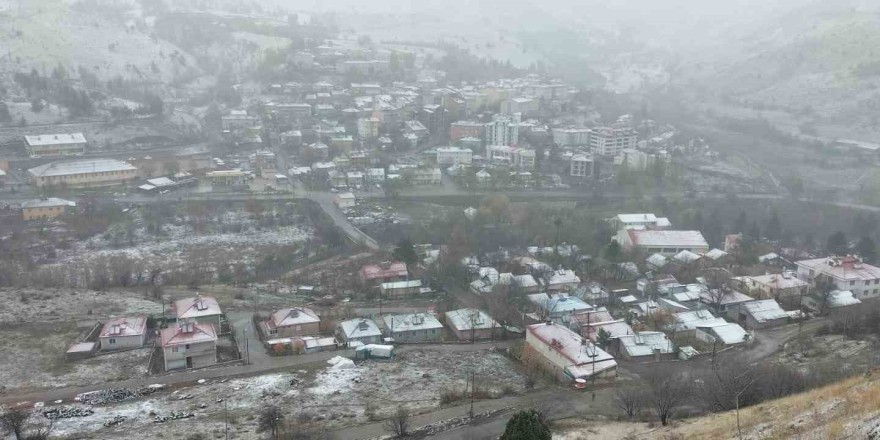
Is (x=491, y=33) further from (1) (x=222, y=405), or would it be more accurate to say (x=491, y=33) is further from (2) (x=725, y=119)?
(1) (x=222, y=405)

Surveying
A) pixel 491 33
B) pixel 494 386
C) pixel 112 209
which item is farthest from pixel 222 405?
pixel 491 33

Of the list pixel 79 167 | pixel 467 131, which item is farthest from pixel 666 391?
pixel 467 131

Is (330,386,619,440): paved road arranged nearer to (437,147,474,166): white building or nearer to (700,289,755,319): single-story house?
(700,289,755,319): single-story house

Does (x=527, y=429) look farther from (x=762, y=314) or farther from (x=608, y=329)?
A: (x=762, y=314)

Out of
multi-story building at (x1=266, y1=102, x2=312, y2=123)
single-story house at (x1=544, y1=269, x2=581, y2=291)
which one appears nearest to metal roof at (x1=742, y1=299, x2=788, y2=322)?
single-story house at (x1=544, y1=269, x2=581, y2=291)

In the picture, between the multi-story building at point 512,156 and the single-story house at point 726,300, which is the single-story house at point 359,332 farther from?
the multi-story building at point 512,156

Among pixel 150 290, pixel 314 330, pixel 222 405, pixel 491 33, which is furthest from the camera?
pixel 491 33

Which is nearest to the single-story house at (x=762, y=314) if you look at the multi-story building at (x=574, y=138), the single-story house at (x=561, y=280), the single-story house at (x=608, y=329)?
the single-story house at (x=608, y=329)
